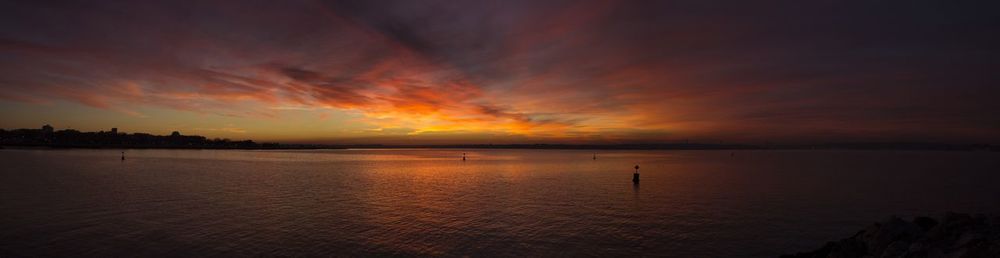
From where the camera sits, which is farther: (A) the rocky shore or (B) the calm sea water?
(B) the calm sea water

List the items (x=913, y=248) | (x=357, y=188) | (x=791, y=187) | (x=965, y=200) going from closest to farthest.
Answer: (x=913, y=248) → (x=965, y=200) → (x=357, y=188) → (x=791, y=187)

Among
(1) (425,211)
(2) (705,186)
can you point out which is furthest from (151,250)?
(2) (705,186)

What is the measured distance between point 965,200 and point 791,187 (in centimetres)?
1610

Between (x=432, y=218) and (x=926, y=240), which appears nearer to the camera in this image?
(x=926, y=240)

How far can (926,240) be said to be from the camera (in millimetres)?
19750

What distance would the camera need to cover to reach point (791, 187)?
201 ft

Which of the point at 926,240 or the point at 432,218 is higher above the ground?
the point at 926,240

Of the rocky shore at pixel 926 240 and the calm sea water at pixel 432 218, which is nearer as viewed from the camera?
the rocky shore at pixel 926 240

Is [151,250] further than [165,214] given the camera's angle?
No

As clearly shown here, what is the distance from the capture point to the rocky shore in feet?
54.0

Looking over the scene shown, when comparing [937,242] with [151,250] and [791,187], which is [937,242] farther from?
[791,187]

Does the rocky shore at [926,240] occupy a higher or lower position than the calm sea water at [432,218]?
higher

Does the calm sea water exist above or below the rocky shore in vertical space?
below

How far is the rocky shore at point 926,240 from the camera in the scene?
16.5 meters
